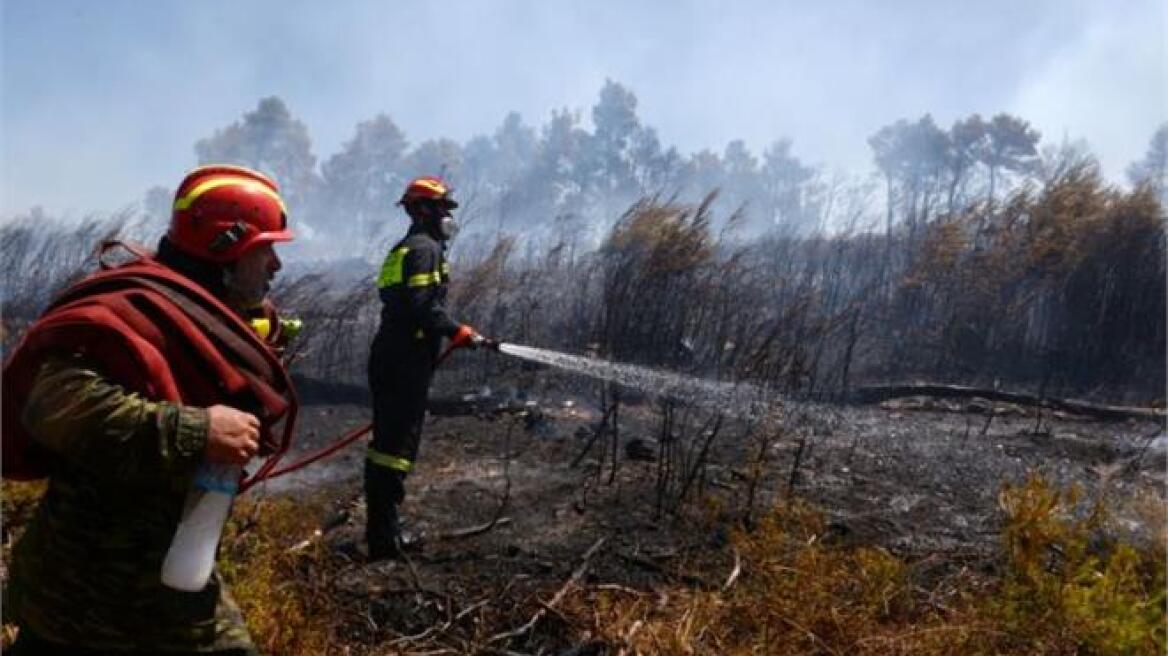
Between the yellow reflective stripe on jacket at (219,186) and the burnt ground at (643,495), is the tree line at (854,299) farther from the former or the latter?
the yellow reflective stripe on jacket at (219,186)

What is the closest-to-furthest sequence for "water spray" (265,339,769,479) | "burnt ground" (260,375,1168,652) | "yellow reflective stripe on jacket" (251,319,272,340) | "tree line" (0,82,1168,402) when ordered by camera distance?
"yellow reflective stripe on jacket" (251,319,272,340)
"burnt ground" (260,375,1168,652)
"water spray" (265,339,769,479)
"tree line" (0,82,1168,402)

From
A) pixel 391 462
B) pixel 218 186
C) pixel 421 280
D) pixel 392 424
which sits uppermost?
pixel 218 186

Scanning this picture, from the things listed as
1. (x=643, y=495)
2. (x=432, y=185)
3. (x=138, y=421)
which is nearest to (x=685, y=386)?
(x=643, y=495)

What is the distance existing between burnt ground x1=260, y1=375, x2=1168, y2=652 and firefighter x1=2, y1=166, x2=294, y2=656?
64.7 inches

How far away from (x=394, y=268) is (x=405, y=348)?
389 mm

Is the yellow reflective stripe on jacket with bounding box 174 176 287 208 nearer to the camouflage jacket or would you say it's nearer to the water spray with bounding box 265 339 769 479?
the camouflage jacket

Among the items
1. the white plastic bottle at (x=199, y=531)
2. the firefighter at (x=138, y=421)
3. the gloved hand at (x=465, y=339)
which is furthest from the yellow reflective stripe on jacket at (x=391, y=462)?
the white plastic bottle at (x=199, y=531)

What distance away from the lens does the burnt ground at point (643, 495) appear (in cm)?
367

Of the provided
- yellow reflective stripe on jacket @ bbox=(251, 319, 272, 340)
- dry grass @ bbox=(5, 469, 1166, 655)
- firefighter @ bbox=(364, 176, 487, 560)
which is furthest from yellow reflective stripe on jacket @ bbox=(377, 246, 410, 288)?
yellow reflective stripe on jacket @ bbox=(251, 319, 272, 340)

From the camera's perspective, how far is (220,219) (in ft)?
5.83

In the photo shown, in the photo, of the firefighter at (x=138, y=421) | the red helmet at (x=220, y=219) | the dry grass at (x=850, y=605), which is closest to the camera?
the firefighter at (x=138, y=421)

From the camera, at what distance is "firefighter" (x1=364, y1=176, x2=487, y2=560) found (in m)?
4.09

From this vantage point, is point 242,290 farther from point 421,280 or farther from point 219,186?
point 421,280

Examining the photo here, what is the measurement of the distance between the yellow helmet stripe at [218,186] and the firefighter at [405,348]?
2.22 meters
